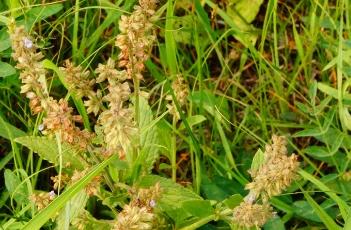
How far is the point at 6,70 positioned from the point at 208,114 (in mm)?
636

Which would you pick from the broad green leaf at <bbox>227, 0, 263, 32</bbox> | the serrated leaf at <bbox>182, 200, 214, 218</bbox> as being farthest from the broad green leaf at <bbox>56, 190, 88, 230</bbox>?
the broad green leaf at <bbox>227, 0, 263, 32</bbox>

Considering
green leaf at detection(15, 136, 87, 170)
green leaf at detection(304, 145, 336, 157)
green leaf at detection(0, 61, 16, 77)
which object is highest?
green leaf at detection(0, 61, 16, 77)

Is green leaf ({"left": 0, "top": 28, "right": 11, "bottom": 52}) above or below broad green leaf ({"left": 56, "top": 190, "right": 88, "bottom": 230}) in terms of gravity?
above

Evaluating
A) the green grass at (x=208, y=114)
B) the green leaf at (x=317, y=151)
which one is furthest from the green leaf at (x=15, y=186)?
the green leaf at (x=317, y=151)

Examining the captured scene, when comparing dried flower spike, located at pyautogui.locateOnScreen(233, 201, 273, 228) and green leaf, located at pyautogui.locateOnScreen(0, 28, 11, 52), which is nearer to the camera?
dried flower spike, located at pyautogui.locateOnScreen(233, 201, 273, 228)

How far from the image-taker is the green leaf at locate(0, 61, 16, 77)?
1.82 meters

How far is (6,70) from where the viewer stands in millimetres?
1833

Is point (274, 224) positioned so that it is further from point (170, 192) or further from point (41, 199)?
point (41, 199)

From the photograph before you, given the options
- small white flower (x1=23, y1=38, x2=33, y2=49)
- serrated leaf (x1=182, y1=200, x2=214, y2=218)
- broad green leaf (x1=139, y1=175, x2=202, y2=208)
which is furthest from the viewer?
broad green leaf (x1=139, y1=175, x2=202, y2=208)

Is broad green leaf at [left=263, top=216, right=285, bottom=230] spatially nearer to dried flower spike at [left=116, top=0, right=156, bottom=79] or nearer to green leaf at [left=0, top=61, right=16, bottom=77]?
dried flower spike at [left=116, top=0, right=156, bottom=79]

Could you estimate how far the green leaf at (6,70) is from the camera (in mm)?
1818

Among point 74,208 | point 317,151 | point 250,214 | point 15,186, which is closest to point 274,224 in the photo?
point 317,151

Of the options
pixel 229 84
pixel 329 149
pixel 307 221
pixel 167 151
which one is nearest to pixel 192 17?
pixel 229 84

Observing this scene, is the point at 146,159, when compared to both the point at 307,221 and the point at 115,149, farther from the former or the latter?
the point at 307,221
